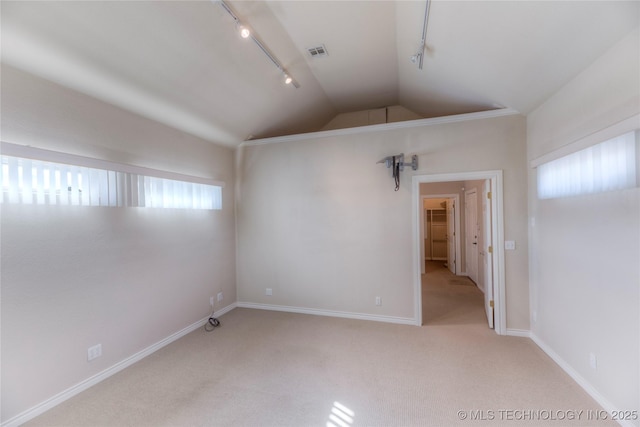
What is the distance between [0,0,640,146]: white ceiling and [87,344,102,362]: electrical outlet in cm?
235

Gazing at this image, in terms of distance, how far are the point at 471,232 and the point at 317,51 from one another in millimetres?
5325

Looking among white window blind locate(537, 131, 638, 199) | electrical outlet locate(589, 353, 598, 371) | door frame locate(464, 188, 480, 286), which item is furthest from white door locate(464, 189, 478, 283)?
electrical outlet locate(589, 353, 598, 371)

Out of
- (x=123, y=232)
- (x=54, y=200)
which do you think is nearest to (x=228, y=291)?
(x=123, y=232)

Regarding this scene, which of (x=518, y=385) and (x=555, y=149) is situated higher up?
(x=555, y=149)

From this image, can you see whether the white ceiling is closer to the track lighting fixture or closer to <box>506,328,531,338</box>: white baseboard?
the track lighting fixture

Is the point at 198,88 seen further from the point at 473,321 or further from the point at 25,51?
the point at 473,321

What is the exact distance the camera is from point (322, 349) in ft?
9.67

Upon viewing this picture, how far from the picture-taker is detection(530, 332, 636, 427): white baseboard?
1.90m

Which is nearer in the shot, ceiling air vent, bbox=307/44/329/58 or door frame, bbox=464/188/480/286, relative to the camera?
ceiling air vent, bbox=307/44/329/58

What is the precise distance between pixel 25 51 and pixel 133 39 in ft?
2.31

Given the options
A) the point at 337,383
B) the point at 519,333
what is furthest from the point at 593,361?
the point at 337,383

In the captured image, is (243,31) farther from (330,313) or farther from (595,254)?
(330,313)

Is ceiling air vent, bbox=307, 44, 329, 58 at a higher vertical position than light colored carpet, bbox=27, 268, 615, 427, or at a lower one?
higher

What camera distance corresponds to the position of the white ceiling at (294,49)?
5.86ft
